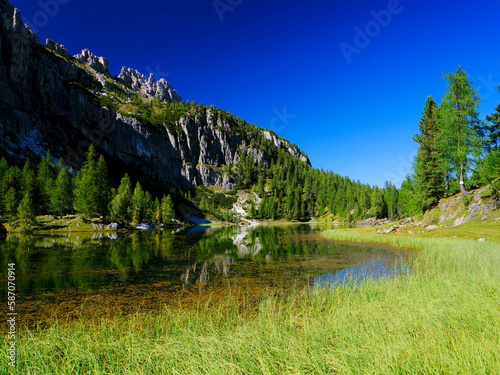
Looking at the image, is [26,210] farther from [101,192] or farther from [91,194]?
[101,192]

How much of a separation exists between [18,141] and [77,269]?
383 feet

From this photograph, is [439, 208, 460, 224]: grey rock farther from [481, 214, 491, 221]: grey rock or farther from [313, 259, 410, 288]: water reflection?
[313, 259, 410, 288]: water reflection

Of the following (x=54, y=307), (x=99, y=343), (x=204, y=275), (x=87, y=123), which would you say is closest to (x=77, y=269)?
(x=54, y=307)

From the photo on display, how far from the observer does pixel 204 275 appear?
17.8 meters

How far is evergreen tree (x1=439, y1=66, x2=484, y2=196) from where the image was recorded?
33875mm

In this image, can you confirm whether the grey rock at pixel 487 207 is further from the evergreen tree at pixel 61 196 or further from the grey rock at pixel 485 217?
the evergreen tree at pixel 61 196

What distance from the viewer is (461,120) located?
114 feet

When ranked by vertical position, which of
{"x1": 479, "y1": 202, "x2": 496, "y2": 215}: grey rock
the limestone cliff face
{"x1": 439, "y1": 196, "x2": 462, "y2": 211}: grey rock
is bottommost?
{"x1": 479, "y1": 202, "x2": 496, "y2": 215}: grey rock

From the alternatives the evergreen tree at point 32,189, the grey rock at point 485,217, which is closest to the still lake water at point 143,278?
the grey rock at point 485,217

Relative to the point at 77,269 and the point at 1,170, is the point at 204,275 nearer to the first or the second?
the point at 77,269

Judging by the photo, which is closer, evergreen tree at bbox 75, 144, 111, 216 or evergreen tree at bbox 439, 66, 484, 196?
evergreen tree at bbox 439, 66, 484, 196

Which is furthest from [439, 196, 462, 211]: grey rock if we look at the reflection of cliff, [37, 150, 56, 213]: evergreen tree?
[37, 150, 56, 213]: evergreen tree

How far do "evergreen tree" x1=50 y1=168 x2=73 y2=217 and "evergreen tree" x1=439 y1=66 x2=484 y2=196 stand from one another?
7968 centimetres

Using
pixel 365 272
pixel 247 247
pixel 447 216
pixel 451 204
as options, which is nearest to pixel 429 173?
pixel 451 204
